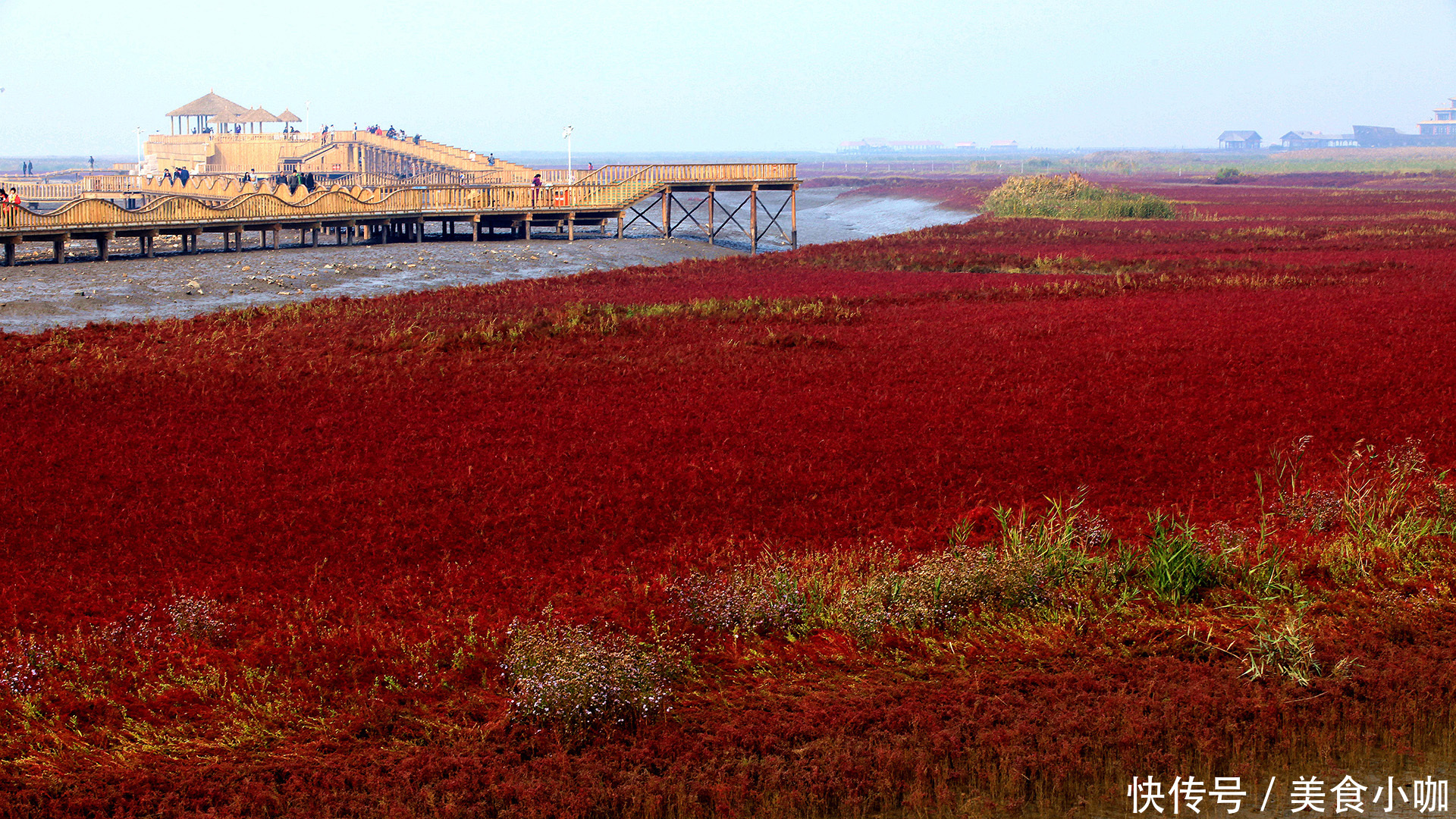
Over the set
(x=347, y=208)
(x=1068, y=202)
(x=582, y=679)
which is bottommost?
(x=582, y=679)

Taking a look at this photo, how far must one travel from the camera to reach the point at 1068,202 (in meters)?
70.6

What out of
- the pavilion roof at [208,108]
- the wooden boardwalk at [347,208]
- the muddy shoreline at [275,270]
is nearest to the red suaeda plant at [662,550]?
the muddy shoreline at [275,270]

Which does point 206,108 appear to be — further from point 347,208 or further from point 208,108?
point 347,208

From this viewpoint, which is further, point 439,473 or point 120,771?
point 439,473

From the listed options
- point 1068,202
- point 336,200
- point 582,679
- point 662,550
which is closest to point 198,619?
point 582,679

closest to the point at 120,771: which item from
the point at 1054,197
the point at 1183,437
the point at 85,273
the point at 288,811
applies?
the point at 288,811

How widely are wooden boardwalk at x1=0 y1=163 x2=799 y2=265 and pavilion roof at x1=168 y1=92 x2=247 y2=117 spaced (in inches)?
1214

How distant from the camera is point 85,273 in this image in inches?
1425

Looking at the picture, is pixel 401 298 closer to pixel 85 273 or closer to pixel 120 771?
pixel 85 273

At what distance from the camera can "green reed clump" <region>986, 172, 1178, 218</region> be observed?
66.9m

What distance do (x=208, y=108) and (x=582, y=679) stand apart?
95944 mm

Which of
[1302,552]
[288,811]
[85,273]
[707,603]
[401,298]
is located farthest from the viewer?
[85,273]

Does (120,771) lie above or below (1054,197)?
below

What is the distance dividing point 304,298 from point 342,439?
19.5 metres
